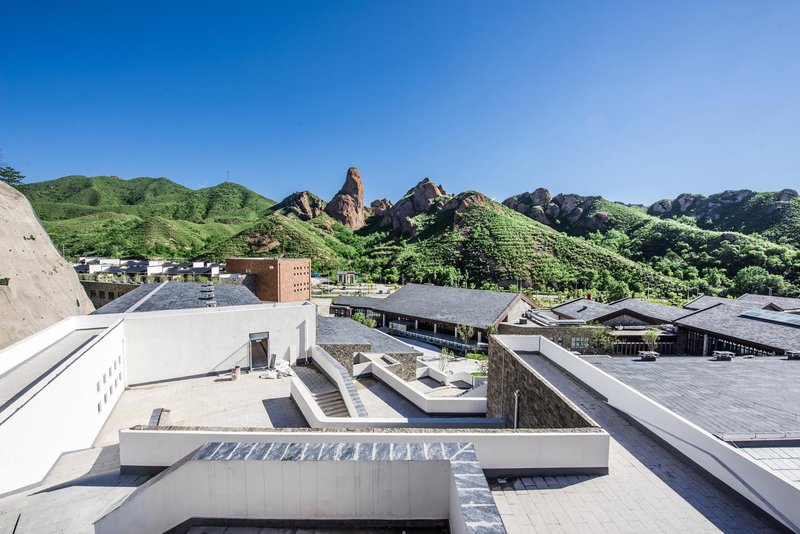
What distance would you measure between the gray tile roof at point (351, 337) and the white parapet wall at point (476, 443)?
9.33m

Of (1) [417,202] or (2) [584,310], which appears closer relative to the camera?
(2) [584,310]

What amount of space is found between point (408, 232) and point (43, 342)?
82732mm

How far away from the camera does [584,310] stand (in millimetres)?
26562

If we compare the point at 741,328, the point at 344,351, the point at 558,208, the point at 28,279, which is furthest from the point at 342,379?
the point at 558,208

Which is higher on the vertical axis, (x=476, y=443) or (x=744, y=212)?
(x=744, y=212)

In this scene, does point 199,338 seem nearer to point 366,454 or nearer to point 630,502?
point 366,454

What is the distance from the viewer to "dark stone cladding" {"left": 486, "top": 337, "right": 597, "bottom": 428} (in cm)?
530

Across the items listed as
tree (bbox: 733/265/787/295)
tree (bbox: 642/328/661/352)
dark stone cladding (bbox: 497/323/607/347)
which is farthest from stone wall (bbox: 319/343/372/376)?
tree (bbox: 733/265/787/295)

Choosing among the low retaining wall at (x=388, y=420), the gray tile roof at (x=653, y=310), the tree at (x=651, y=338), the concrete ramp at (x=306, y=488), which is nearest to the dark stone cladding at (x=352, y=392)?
the low retaining wall at (x=388, y=420)

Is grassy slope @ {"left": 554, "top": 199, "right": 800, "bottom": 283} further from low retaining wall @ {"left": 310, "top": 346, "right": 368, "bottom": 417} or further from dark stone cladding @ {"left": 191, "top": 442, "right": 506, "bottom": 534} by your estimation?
dark stone cladding @ {"left": 191, "top": 442, "right": 506, "bottom": 534}

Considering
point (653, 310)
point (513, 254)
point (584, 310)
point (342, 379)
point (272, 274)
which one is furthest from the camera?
point (513, 254)

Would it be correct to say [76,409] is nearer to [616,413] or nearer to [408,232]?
[616,413]

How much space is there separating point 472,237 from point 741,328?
1964 inches

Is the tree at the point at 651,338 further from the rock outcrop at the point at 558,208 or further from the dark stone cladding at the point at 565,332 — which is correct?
the rock outcrop at the point at 558,208
